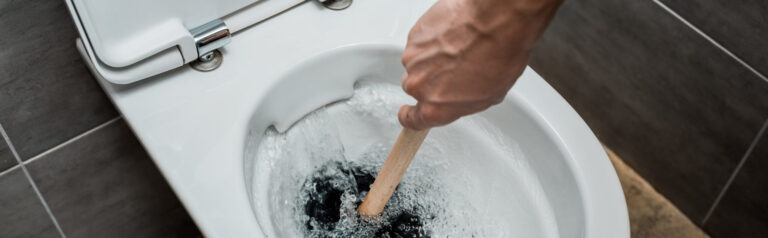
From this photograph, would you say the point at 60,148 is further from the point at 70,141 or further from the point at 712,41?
the point at 712,41

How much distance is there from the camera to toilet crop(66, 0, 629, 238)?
0.57 m

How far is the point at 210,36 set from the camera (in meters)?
0.63

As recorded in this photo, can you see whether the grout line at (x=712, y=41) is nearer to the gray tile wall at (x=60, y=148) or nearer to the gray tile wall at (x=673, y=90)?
the gray tile wall at (x=673, y=90)

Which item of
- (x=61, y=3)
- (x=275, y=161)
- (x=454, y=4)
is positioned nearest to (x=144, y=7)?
A: (x=61, y=3)

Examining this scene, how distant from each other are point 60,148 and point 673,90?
83 cm

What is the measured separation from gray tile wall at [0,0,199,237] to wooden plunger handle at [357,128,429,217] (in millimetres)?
316

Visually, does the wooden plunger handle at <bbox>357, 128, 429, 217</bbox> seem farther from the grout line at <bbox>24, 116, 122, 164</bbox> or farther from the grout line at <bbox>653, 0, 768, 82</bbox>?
the grout line at <bbox>653, 0, 768, 82</bbox>

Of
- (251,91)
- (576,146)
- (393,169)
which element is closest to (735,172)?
(576,146)

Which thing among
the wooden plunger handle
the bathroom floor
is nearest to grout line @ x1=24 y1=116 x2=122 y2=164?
the wooden plunger handle

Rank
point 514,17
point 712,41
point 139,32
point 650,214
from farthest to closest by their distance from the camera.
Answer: point 650,214, point 712,41, point 139,32, point 514,17

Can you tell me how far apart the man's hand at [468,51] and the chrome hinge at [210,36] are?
0.25 m

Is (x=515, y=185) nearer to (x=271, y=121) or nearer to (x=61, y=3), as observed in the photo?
(x=271, y=121)

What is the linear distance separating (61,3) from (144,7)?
10cm

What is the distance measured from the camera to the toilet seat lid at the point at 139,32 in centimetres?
57
